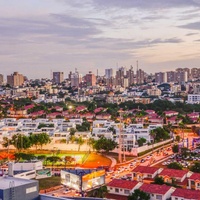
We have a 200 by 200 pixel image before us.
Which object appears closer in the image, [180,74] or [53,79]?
[180,74]

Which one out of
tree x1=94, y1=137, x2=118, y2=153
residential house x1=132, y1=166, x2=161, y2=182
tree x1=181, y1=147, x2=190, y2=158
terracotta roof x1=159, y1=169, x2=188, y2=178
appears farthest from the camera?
tree x1=94, y1=137, x2=118, y2=153

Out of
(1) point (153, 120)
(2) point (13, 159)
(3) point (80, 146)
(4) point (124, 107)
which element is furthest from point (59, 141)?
(4) point (124, 107)

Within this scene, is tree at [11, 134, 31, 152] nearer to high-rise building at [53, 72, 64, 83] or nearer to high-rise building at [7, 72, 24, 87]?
high-rise building at [7, 72, 24, 87]

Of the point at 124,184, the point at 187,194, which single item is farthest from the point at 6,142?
the point at 187,194

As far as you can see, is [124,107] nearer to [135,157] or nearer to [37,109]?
[37,109]

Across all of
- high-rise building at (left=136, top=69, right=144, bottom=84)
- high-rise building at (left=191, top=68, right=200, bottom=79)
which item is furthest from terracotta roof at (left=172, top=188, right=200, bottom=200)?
high-rise building at (left=191, top=68, right=200, bottom=79)
